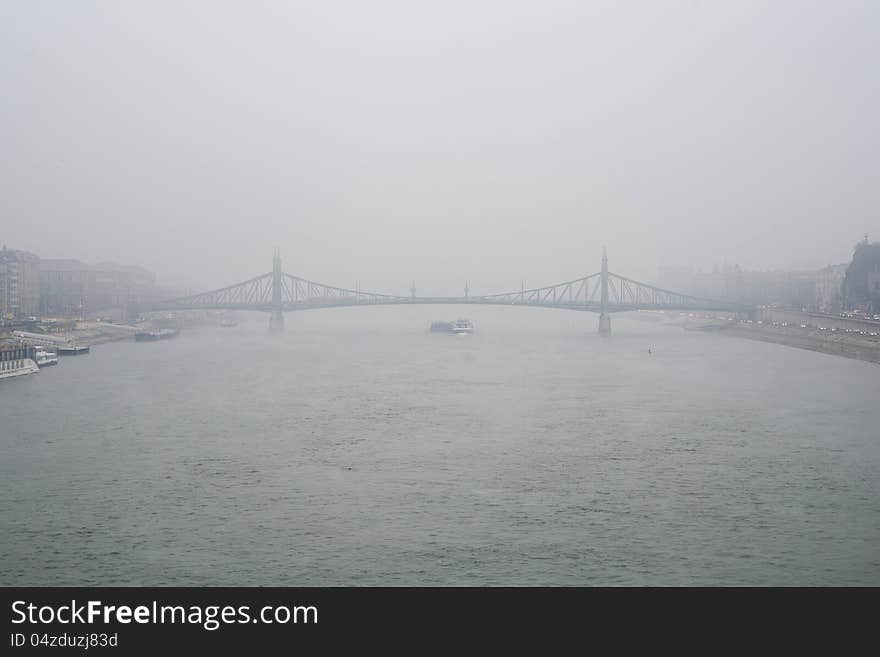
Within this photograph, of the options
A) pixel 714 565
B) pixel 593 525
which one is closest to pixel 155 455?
pixel 593 525

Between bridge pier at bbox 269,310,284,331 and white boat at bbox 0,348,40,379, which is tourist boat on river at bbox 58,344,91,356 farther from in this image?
bridge pier at bbox 269,310,284,331

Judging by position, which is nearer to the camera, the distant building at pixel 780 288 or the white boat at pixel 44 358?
the white boat at pixel 44 358

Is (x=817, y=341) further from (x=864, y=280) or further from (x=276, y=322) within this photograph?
(x=276, y=322)

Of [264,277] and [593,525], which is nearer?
[593,525]

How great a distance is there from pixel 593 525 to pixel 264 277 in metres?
48.0

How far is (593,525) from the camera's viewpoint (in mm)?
8211

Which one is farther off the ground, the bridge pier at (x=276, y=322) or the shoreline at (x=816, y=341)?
the bridge pier at (x=276, y=322)

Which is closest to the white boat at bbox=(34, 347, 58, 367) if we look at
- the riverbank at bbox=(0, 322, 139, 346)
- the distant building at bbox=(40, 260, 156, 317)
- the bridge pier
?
the riverbank at bbox=(0, 322, 139, 346)

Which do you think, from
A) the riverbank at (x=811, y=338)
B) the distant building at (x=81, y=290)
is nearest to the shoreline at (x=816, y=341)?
the riverbank at (x=811, y=338)

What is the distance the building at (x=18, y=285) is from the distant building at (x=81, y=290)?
74.4 inches

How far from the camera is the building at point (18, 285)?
45022 mm

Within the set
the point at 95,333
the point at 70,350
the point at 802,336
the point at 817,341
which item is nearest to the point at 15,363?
the point at 70,350

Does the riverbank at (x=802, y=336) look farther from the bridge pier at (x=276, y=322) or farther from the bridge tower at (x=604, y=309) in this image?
the bridge pier at (x=276, y=322)
